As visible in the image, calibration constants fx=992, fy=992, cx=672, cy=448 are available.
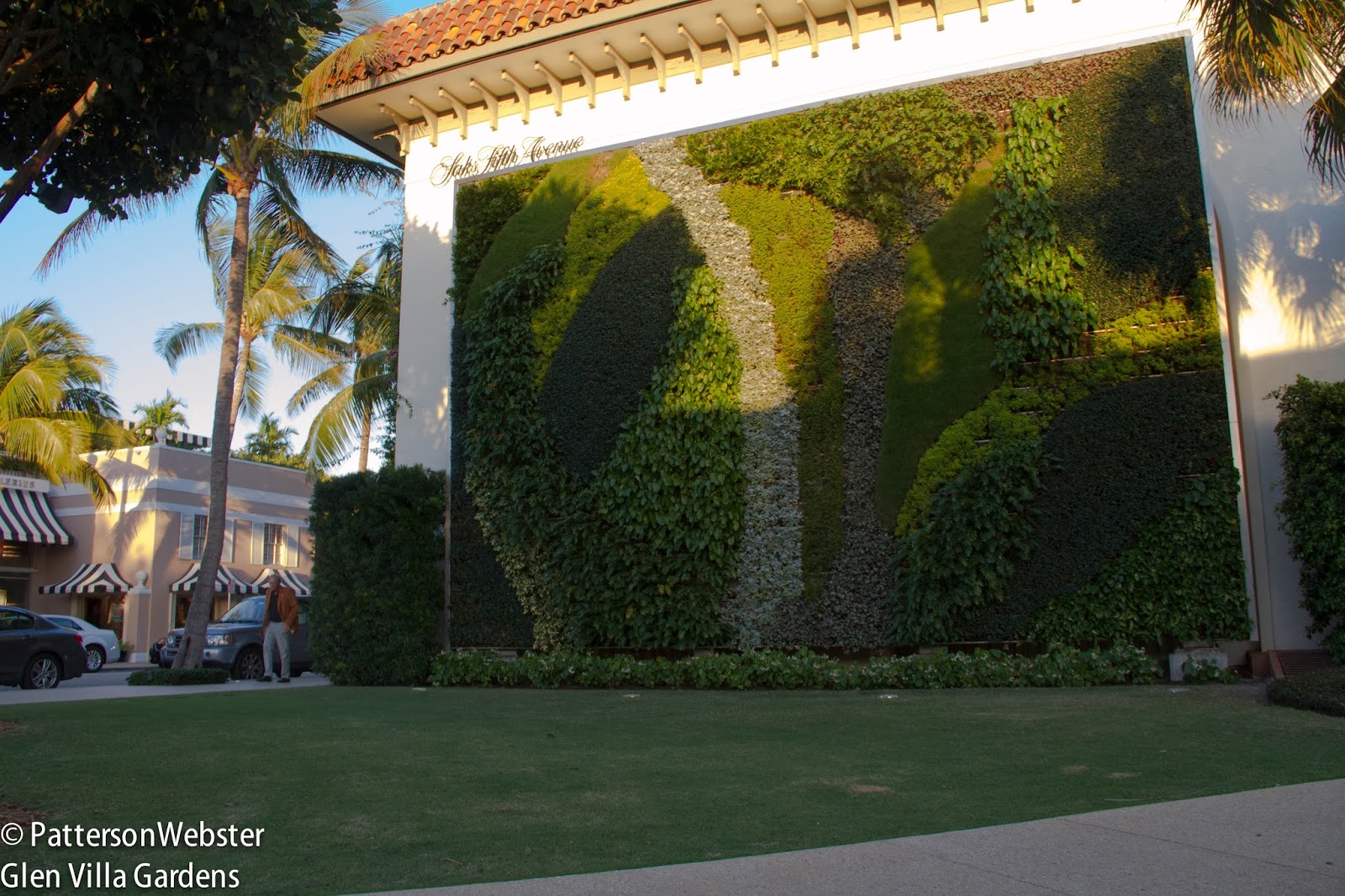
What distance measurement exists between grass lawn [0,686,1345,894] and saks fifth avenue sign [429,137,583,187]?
10100mm

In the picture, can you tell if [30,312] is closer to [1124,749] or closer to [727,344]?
[727,344]

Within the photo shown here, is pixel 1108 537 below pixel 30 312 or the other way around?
below

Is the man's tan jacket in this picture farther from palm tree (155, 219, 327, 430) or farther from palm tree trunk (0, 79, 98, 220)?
palm tree trunk (0, 79, 98, 220)

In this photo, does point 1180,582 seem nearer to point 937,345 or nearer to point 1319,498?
point 1319,498

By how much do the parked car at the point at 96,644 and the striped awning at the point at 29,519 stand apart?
6.67m

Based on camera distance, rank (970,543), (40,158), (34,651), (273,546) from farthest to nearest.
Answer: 1. (273,546)
2. (34,651)
3. (970,543)
4. (40,158)

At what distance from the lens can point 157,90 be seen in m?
7.34

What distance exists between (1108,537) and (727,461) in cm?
496

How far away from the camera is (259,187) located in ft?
70.6

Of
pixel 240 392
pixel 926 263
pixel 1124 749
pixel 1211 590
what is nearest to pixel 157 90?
pixel 1124 749

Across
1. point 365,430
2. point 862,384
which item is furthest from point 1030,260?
point 365,430

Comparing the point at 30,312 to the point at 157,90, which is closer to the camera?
the point at 157,90

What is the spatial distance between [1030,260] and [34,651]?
1690cm

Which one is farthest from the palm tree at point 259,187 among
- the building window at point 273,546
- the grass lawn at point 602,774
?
the building window at point 273,546
